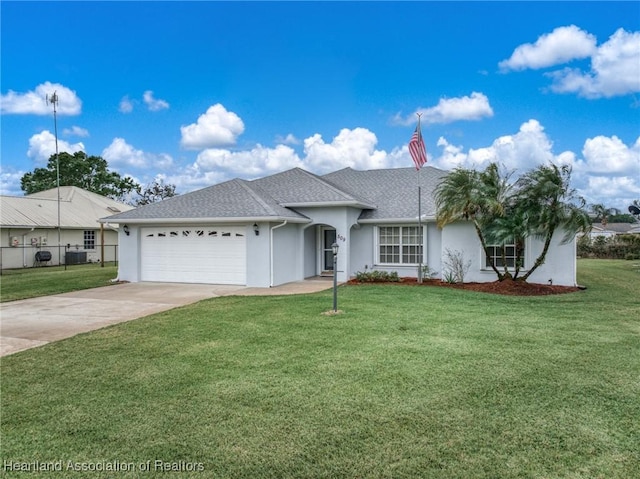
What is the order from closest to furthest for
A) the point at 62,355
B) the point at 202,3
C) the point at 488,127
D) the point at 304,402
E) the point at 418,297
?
the point at 304,402, the point at 62,355, the point at 418,297, the point at 202,3, the point at 488,127

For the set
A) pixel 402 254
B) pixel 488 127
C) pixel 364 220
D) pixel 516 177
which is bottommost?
pixel 402 254

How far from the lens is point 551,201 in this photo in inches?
558

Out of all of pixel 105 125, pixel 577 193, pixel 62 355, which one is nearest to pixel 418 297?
pixel 577 193

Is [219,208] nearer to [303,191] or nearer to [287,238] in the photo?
[287,238]

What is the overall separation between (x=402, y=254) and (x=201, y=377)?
12.8 metres

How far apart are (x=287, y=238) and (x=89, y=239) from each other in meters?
20.6

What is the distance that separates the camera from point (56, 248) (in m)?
27.9

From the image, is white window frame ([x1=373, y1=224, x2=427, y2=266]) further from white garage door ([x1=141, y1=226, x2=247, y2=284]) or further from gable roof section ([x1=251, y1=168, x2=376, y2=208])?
white garage door ([x1=141, y1=226, x2=247, y2=284])

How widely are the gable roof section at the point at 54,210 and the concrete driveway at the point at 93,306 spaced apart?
1041 centimetres

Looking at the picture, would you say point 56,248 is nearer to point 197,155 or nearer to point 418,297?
point 197,155

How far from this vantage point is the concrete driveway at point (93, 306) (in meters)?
8.65

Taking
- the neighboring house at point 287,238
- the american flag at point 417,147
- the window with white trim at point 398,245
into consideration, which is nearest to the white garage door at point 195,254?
the neighboring house at point 287,238

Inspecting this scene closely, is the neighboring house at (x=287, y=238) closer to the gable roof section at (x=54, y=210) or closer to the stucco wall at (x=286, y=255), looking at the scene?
the stucco wall at (x=286, y=255)

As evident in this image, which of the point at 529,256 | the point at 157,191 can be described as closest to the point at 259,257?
the point at 529,256
